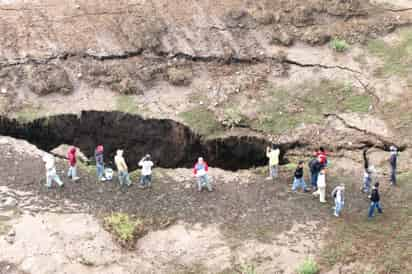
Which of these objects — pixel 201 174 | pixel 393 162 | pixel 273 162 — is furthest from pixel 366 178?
pixel 201 174

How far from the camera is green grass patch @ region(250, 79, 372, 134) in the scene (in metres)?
25.8

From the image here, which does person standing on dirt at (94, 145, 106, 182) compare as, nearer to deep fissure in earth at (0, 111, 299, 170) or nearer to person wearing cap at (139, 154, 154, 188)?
person wearing cap at (139, 154, 154, 188)

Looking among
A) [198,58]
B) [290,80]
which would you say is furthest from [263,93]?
[198,58]

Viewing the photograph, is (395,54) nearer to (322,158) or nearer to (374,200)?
(322,158)

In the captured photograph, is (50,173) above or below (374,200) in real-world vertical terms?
above

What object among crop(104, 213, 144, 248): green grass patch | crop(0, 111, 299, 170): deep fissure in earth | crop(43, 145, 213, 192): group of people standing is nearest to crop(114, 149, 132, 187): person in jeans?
crop(43, 145, 213, 192): group of people standing

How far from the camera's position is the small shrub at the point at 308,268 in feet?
62.7

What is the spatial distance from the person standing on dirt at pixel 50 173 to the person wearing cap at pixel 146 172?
2.50m

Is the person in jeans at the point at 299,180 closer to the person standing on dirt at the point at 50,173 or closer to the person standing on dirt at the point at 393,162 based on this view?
the person standing on dirt at the point at 393,162

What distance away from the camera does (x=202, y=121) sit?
25812 millimetres

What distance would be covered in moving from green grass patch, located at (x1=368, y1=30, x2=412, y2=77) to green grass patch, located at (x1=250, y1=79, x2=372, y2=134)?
1.69m

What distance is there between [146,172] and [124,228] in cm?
230

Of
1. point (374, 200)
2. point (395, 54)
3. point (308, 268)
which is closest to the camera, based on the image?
point (308, 268)

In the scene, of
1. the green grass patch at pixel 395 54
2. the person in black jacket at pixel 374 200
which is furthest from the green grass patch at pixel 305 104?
the person in black jacket at pixel 374 200
